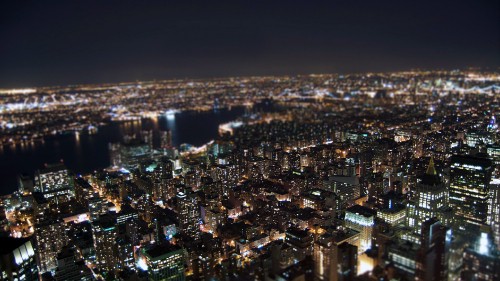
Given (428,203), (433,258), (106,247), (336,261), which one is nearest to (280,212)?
(428,203)

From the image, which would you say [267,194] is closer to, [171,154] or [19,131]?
[171,154]

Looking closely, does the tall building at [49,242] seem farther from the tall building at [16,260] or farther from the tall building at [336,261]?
the tall building at [336,261]

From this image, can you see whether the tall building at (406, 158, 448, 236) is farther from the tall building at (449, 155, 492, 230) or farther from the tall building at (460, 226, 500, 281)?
the tall building at (460, 226, 500, 281)

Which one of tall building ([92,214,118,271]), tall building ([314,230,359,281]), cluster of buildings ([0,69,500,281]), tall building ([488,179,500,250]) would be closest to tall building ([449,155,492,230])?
cluster of buildings ([0,69,500,281])

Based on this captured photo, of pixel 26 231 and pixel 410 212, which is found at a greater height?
pixel 410 212

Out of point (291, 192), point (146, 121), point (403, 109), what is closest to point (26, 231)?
point (291, 192)

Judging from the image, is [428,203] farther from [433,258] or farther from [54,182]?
[54,182]
